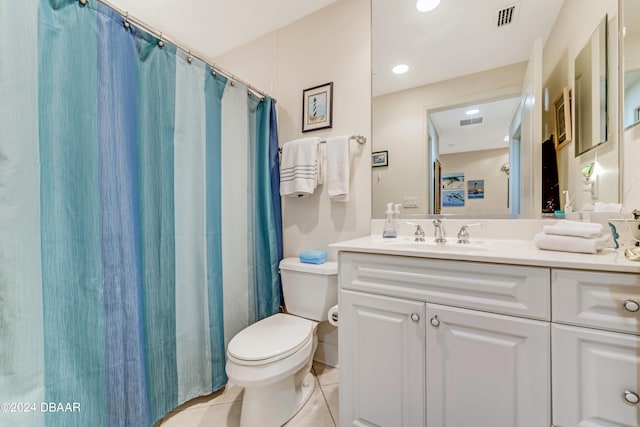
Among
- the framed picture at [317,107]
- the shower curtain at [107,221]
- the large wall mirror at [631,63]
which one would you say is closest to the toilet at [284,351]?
the shower curtain at [107,221]

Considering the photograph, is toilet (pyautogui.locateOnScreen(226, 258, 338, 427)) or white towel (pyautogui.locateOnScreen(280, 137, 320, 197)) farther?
white towel (pyautogui.locateOnScreen(280, 137, 320, 197))

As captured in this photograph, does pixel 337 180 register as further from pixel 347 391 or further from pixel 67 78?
pixel 67 78

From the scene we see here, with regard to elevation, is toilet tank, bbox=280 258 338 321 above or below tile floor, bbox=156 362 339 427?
above

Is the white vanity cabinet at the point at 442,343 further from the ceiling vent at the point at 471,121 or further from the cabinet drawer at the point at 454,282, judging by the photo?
the ceiling vent at the point at 471,121

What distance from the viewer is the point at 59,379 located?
874 mm

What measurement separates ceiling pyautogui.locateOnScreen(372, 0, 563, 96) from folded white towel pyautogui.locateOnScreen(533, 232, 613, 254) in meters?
0.88

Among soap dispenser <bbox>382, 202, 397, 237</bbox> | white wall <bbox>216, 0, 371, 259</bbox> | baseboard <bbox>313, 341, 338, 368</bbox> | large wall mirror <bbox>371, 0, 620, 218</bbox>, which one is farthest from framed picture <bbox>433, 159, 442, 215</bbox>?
baseboard <bbox>313, 341, 338, 368</bbox>

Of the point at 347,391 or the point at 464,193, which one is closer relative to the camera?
the point at 347,391

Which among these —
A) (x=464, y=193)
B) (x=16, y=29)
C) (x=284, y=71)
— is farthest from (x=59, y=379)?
(x=284, y=71)

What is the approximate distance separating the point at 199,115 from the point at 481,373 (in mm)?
1654

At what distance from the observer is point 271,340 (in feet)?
4.03

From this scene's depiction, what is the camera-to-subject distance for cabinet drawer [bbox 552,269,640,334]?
649 mm

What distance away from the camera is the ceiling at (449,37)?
117 cm

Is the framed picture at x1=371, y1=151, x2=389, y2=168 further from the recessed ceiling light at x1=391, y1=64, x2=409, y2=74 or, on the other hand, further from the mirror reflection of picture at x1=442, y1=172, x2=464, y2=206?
the recessed ceiling light at x1=391, y1=64, x2=409, y2=74
